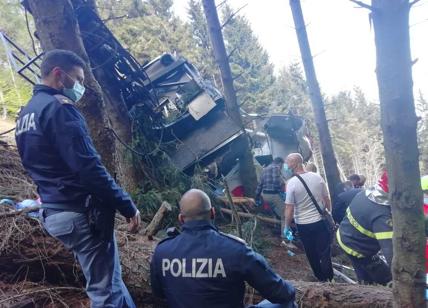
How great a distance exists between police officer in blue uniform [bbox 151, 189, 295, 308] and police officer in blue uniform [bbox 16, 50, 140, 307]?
402mm

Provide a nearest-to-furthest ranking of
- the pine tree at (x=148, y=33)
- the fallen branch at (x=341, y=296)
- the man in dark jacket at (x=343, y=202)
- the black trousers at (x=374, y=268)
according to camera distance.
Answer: the fallen branch at (x=341, y=296)
the black trousers at (x=374, y=268)
the man in dark jacket at (x=343, y=202)
the pine tree at (x=148, y=33)

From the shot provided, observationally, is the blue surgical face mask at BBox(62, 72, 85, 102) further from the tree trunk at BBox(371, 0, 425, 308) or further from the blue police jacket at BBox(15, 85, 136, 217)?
the tree trunk at BBox(371, 0, 425, 308)

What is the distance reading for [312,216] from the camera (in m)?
4.78

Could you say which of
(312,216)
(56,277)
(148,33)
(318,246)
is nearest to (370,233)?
(312,216)

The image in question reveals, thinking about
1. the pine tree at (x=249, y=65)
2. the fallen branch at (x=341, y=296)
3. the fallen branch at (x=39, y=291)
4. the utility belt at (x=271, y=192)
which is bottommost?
the fallen branch at (x=341, y=296)

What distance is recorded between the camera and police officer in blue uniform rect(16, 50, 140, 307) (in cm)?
224

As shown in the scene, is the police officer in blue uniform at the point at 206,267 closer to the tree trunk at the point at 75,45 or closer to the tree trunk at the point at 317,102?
the tree trunk at the point at 75,45

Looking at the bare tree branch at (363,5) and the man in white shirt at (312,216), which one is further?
the man in white shirt at (312,216)

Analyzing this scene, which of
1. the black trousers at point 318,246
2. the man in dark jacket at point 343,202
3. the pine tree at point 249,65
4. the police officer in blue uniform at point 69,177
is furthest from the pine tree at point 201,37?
the police officer in blue uniform at point 69,177

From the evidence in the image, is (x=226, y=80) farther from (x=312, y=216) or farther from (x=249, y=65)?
(x=249, y=65)

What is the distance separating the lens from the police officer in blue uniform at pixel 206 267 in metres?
2.08

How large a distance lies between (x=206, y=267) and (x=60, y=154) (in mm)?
1125

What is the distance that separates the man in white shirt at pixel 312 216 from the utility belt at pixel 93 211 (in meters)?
2.99

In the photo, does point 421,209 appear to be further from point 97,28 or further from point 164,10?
point 164,10
